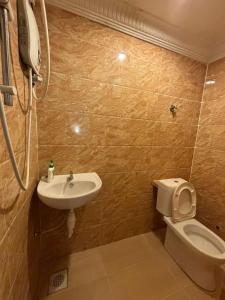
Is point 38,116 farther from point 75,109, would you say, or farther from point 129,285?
point 129,285

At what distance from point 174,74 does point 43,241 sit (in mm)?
2157

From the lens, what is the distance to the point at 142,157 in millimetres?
1624

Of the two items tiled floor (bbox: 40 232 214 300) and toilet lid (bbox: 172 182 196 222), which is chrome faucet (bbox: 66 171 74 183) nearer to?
tiled floor (bbox: 40 232 214 300)

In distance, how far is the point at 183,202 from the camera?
1.62 metres

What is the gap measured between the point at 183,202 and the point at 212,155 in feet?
2.15

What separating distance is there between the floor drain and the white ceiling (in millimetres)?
2198

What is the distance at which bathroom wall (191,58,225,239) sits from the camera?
164 centimetres

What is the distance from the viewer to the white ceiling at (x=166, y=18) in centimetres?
113

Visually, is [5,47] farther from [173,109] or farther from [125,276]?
[125,276]

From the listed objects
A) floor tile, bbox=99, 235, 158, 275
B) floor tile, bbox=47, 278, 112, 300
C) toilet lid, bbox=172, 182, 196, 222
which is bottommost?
floor tile, bbox=47, 278, 112, 300

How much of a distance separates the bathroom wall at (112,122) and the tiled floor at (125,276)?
0.13m

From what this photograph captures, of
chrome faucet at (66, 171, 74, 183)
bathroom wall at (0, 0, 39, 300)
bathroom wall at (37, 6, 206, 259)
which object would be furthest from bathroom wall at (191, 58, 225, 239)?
bathroom wall at (0, 0, 39, 300)

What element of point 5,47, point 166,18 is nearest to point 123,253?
point 5,47

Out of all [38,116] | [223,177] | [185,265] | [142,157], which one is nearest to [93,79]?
[38,116]
